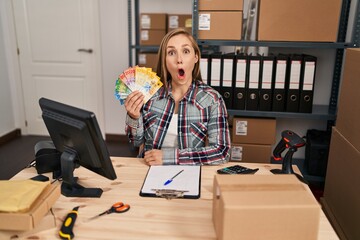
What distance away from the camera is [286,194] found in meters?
0.88

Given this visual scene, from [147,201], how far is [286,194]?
473mm

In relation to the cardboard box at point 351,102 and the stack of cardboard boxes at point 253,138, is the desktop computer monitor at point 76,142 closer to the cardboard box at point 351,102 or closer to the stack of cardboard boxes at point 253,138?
the cardboard box at point 351,102

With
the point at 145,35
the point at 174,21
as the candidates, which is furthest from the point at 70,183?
the point at 174,21

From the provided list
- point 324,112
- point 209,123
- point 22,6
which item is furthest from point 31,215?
point 22,6

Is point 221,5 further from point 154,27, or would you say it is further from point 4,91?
point 4,91

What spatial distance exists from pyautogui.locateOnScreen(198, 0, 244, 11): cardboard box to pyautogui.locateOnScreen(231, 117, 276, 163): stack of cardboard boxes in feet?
2.58

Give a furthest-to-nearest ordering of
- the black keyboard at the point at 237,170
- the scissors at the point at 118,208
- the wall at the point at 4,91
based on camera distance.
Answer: the wall at the point at 4,91, the black keyboard at the point at 237,170, the scissors at the point at 118,208

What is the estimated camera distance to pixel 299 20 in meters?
2.25

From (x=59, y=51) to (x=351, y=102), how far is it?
2.96 metres

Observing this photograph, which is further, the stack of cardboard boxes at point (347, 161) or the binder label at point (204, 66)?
the binder label at point (204, 66)

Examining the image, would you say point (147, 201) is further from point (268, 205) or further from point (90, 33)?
point (90, 33)

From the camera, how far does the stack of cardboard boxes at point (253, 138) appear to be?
246cm

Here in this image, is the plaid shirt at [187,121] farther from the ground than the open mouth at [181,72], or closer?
closer

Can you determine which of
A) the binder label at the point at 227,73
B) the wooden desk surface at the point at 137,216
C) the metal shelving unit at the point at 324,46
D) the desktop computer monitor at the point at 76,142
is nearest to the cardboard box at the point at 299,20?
the metal shelving unit at the point at 324,46
